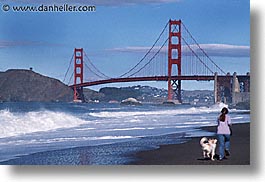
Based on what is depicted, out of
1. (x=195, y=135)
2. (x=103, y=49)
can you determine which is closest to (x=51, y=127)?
(x=103, y=49)

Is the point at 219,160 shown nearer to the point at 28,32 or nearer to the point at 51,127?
the point at 51,127

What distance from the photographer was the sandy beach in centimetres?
582

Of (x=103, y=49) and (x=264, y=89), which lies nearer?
(x=264, y=89)

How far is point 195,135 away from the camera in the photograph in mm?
6129

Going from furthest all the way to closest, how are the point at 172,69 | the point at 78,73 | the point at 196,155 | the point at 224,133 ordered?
1. the point at 172,69
2. the point at 78,73
3. the point at 224,133
4. the point at 196,155

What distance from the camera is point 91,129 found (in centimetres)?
631

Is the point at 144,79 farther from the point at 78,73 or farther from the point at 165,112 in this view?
the point at 78,73

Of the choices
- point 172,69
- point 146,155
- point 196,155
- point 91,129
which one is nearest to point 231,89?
point 172,69

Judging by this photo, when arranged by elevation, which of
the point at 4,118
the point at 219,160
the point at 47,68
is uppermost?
the point at 47,68

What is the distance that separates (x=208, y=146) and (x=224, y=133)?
24 cm

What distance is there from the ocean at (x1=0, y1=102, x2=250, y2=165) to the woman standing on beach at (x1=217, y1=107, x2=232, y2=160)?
Result: 0.06 metres

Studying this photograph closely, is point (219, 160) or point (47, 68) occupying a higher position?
point (47, 68)

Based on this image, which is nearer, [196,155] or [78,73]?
[196,155]

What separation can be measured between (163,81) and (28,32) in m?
1.45
